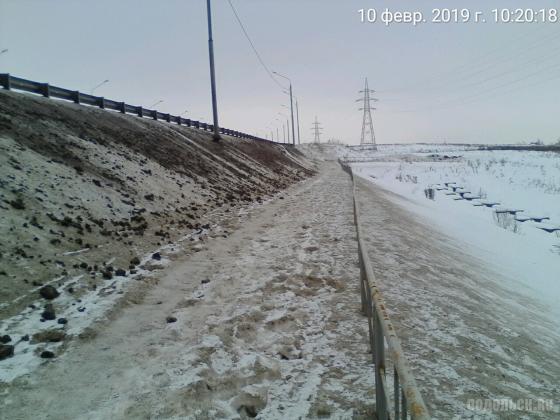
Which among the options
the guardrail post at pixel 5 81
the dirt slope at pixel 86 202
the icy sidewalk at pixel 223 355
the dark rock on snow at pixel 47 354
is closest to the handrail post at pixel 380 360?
the icy sidewalk at pixel 223 355

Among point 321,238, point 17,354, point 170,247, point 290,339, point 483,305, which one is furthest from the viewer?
point 321,238

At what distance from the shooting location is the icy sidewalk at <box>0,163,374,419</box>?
149 inches

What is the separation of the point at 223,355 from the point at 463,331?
321 cm

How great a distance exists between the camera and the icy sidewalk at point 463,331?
409cm

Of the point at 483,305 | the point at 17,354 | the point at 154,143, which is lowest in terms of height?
the point at 483,305

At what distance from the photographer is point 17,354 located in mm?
4422

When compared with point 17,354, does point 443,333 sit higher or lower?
lower

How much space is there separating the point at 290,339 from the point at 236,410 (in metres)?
1.50

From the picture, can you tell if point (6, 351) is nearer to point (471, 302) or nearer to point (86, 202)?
point (86, 202)

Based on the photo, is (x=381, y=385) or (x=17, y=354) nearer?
(x=381, y=385)

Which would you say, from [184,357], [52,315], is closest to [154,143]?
[52,315]

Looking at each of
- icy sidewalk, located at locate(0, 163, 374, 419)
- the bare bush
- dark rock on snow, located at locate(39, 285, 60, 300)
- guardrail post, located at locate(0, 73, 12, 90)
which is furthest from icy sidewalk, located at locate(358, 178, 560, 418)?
guardrail post, located at locate(0, 73, 12, 90)

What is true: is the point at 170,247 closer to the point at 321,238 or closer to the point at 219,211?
the point at 321,238

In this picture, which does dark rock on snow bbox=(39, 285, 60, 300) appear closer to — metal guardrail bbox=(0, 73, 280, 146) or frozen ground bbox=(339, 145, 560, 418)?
frozen ground bbox=(339, 145, 560, 418)
